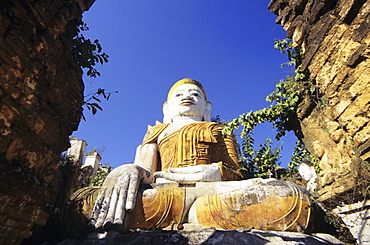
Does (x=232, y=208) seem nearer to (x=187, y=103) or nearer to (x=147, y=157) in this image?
(x=147, y=157)

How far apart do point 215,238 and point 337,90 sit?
311 cm

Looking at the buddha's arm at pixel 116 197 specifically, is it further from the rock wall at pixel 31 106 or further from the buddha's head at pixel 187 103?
the buddha's head at pixel 187 103

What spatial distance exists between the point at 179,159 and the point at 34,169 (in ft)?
12.0

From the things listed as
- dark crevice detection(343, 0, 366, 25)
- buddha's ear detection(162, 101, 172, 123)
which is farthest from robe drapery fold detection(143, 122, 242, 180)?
dark crevice detection(343, 0, 366, 25)

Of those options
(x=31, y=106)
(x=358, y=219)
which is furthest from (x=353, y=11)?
(x=31, y=106)

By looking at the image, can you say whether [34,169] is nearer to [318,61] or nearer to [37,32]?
[37,32]

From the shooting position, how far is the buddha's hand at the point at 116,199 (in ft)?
13.1

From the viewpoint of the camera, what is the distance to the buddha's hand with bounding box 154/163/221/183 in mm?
5367

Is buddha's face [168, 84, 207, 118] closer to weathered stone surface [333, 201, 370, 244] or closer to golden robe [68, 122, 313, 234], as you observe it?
golden robe [68, 122, 313, 234]

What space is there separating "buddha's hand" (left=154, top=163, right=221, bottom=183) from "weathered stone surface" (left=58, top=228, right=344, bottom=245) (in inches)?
66.8

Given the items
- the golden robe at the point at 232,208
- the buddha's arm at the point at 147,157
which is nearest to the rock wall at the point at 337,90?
the golden robe at the point at 232,208

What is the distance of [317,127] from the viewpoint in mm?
5020

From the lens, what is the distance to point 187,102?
7652 millimetres

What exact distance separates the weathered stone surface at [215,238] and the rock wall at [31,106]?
3.57 feet
